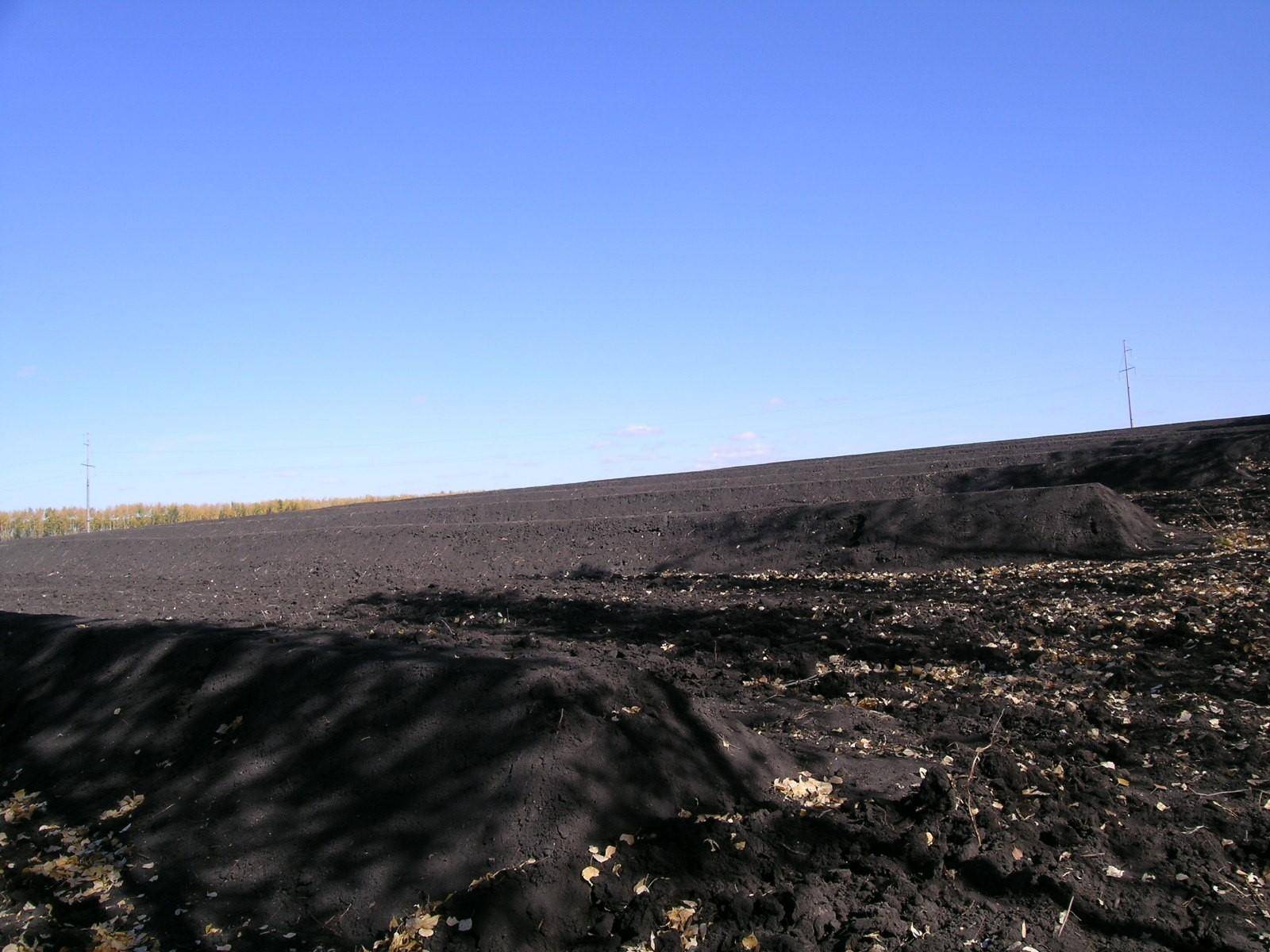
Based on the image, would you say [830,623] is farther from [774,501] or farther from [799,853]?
[774,501]

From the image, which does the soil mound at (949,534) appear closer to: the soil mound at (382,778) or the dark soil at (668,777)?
the dark soil at (668,777)

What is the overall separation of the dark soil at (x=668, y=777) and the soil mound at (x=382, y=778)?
0.6 inches

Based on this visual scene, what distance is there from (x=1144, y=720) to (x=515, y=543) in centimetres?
1213

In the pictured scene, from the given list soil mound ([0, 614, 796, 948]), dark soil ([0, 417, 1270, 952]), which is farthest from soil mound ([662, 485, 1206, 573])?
soil mound ([0, 614, 796, 948])

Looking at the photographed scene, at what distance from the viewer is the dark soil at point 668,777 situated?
377 centimetres

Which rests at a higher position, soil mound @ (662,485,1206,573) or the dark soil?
soil mound @ (662,485,1206,573)

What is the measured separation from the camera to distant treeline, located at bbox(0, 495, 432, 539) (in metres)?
44.3

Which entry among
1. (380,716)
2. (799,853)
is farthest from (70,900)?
(799,853)

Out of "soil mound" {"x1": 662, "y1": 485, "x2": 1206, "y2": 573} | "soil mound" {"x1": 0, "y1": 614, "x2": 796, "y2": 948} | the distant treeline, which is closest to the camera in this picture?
"soil mound" {"x1": 0, "y1": 614, "x2": 796, "y2": 948}

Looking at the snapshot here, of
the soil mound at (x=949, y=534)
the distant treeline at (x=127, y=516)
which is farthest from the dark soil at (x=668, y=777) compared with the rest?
the distant treeline at (x=127, y=516)

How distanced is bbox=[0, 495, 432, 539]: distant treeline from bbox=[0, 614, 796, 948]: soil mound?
127 feet

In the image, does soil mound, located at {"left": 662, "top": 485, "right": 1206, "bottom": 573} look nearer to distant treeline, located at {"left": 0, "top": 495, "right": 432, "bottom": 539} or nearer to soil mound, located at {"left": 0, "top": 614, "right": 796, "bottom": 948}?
soil mound, located at {"left": 0, "top": 614, "right": 796, "bottom": 948}

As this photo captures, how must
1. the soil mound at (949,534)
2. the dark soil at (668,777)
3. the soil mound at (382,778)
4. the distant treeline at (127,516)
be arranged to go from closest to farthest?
the dark soil at (668,777) < the soil mound at (382,778) < the soil mound at (949,534) < the distant treeline at (127,516)

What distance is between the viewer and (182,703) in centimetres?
585
